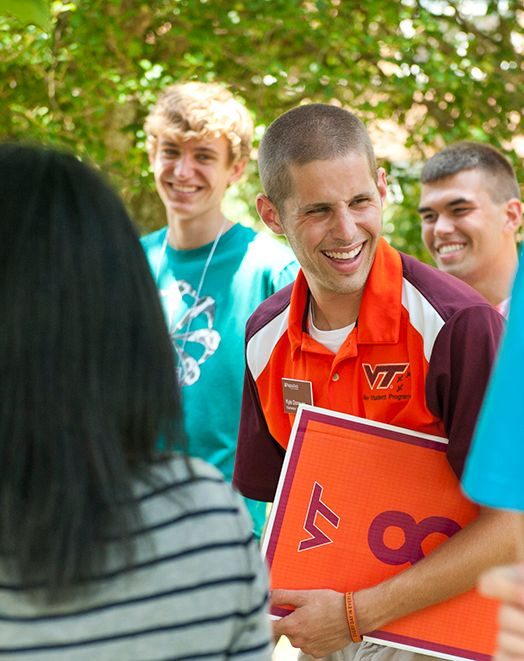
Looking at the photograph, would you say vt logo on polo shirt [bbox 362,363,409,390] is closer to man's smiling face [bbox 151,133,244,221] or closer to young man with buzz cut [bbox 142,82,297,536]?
young man with buzz cut [bbox 142,82,297,536]

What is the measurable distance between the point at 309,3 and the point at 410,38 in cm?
59

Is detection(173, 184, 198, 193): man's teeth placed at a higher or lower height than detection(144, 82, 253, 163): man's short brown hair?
lower

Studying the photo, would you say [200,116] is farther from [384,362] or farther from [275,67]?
[384,362]

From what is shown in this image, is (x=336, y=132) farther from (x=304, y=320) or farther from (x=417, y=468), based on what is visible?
(x=417, y=468)

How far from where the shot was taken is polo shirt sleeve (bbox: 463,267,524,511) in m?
1.22

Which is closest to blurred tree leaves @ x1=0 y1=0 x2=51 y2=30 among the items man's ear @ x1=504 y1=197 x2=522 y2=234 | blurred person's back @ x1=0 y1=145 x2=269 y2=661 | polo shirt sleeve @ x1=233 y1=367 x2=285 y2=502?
blurred person's back @ x1=0 y1=145 x2=269 y2=661

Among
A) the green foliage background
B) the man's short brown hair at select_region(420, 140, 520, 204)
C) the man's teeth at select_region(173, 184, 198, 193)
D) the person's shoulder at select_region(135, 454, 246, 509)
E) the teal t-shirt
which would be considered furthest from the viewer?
the green foliage background

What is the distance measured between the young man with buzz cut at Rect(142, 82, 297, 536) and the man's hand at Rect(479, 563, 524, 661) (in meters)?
1.97

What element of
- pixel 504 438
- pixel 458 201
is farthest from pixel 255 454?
pixel 458 201

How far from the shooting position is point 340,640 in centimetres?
232

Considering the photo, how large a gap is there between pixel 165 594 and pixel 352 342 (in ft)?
4.11

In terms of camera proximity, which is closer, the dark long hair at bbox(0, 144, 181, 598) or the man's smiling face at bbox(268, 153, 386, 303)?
the dark long hair at bbox(0, 144, 181, 598)

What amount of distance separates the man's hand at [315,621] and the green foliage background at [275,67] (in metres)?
3.17

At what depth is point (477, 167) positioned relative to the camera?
4.16 metres
